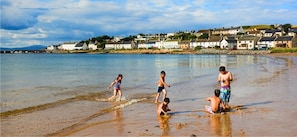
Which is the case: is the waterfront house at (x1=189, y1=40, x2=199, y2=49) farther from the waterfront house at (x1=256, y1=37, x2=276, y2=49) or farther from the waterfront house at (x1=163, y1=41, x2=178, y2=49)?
the waterfront house at (x1=256, y1=37, x2=276, y2=49)

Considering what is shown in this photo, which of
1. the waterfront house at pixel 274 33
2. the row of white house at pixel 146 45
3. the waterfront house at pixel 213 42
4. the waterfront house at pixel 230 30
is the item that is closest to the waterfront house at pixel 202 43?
the waterfront house at pixel 213 42

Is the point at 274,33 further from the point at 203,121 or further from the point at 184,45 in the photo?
the point at 203,121

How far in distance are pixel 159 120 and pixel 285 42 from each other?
10443 cm

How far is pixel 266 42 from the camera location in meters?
112

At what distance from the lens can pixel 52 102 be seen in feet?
51.1

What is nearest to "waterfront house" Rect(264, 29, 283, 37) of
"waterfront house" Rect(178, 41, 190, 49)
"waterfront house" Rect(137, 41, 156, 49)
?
"waterfront house" Rect(178, 41, 190, 49)

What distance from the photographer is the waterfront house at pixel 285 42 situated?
102500 millimetres

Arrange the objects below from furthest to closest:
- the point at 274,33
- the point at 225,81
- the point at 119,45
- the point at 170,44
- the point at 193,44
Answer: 1. the point at 119,45
2. the point at 170,44
3. the point at 193,44
4. the point at 274,33
5. the point at 225,81

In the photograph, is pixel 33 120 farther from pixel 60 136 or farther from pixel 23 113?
pixel 60 136

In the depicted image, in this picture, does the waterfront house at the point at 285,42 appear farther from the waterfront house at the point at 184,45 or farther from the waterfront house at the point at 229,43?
the waterfront house at the point at 184,45

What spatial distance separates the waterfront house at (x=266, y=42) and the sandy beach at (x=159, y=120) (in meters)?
102

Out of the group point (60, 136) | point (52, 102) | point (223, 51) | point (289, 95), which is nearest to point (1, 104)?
point (52, 102)

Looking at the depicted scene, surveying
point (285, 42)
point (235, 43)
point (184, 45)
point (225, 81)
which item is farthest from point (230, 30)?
point (225, 81)

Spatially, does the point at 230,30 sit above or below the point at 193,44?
above
